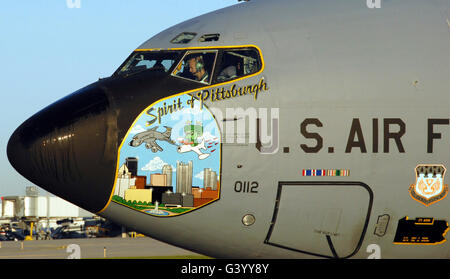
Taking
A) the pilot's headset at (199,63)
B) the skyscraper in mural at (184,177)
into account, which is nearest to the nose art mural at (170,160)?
the skyscraper in mural at (184,177)

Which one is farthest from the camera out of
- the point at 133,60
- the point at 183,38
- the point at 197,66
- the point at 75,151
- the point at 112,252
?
the point at 112,252

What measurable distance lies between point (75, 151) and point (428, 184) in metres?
6.30

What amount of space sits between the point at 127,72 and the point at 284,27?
3194mm

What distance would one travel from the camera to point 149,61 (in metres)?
13.2

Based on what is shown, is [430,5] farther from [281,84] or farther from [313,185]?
[313,185]

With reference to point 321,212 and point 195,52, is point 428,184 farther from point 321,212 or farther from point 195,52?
point 195,52

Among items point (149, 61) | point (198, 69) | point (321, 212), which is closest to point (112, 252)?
point (149, 61)

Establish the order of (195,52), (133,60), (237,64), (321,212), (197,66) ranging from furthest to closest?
(133,60) → (195,52) → (197,66) → (237,64) → (321,212)

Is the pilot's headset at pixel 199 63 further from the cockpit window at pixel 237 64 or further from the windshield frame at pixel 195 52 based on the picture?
the cockpit window at pixel 237 64

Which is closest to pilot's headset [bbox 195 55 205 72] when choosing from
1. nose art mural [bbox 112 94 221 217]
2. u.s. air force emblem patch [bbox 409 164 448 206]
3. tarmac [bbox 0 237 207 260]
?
nose art mural [bbox 112 94 221 217]

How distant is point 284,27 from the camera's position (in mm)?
12625

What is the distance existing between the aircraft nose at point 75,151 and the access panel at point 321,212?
10.3 feet

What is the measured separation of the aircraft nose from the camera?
38.4ft

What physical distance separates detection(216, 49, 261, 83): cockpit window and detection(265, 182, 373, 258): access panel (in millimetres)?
2192
